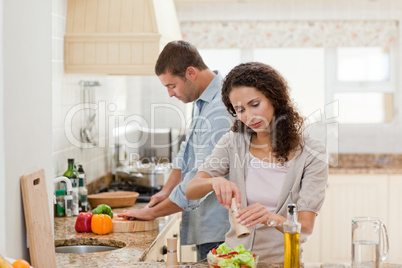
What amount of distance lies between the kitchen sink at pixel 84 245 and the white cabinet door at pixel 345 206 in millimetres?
2490

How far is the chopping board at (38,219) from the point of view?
1690mm

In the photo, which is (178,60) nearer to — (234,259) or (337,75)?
(234,259)

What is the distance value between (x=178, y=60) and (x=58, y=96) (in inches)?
34.1

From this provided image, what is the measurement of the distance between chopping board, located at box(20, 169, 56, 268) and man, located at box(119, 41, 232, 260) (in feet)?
2.42

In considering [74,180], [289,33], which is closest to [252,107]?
[74,180]

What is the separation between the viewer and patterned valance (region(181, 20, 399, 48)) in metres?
5.00

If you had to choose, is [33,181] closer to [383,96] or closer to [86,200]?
[86,200]

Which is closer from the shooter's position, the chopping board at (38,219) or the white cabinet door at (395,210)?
the chopping board at (38,219)

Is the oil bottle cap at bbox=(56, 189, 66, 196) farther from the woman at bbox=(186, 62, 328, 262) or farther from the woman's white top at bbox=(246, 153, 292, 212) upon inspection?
the woman's white top at bbox=(246, 153, 292, 212)

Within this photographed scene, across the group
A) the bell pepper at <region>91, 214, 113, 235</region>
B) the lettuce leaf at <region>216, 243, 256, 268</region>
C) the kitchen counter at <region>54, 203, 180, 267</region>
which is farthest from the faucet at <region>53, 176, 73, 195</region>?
the lettuce leaf at <region>216, 243, 256, 268</region>

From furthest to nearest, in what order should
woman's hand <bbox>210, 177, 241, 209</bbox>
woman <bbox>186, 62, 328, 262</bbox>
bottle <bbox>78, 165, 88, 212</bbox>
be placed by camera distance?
bottle <bbox>78, 165, 88, 212</bbox> → woman <bbox>186, 62, 328, 262</bbox> → woman's hand <bbox>210, 177, 241, 209</bbox>

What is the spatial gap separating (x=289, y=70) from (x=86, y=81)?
229 centimetres

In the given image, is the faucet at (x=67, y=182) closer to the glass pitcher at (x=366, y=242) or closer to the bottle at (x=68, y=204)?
the bottle at (x=68, y=204)

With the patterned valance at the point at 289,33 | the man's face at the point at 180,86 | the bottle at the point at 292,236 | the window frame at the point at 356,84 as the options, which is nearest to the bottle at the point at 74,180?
the man's face at the point at 180,86
